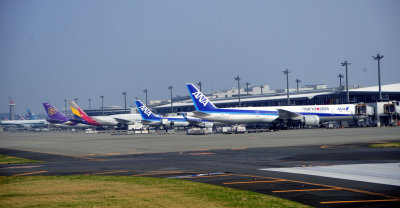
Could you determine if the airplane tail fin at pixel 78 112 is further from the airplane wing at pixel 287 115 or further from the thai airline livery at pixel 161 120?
the airplane wing at pixel 287 115

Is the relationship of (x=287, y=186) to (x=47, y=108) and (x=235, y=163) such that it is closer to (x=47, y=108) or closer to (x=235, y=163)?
(x=235, y=163)

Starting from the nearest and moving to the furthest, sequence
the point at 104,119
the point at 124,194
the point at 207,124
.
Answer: the point at 124,194 → the point at 207,124 → the point at 104,119

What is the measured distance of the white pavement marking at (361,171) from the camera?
18702mm

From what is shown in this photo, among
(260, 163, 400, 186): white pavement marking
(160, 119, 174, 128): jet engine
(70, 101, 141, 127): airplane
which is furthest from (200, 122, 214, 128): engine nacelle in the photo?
(260, 163, 400, 186): white pavement marking

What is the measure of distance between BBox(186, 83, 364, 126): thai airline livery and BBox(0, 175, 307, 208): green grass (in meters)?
58.4

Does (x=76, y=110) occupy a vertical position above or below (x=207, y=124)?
above

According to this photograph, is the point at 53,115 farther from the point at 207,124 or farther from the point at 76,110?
the point at 207,124

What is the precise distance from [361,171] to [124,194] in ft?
39.3

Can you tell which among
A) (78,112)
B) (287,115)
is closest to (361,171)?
(287,115)

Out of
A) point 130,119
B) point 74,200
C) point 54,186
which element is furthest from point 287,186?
point 130,119

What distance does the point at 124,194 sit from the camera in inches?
639

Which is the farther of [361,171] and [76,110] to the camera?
[76,110]

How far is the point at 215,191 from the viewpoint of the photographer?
16.6 meters

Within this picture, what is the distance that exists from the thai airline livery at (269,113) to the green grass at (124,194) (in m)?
58.4
